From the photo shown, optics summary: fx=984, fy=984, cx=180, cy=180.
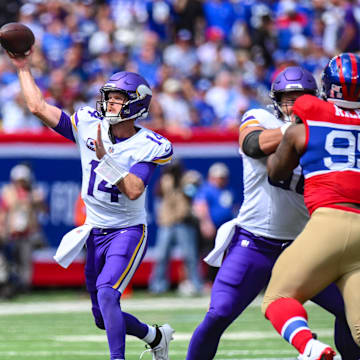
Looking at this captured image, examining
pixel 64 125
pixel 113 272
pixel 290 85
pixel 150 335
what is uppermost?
pixel 290 85

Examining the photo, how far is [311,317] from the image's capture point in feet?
32.4

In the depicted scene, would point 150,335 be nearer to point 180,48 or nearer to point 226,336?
point 226,336

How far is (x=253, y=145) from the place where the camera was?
518cm

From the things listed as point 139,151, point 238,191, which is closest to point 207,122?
point 238,191

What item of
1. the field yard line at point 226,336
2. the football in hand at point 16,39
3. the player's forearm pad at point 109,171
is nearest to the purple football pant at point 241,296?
the player's forearm pad at point 109,171

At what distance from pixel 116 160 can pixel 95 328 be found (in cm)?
339

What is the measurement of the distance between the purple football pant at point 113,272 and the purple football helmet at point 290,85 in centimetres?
113

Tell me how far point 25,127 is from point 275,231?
295 inches

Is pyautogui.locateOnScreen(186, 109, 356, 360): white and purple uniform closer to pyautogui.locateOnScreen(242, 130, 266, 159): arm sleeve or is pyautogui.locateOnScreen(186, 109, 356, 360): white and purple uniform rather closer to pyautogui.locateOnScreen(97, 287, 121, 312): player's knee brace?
pyautogui.locateOnScreen(242, 130, 266, 159): arm sleeve

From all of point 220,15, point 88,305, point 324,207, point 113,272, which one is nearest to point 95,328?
point 88,305

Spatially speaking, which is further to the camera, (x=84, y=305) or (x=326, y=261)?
(x=84, y=305)

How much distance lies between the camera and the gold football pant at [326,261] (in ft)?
15.0

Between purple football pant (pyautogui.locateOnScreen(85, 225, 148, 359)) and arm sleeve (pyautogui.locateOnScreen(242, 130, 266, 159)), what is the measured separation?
40.0 inches

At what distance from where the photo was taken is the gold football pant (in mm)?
4570
